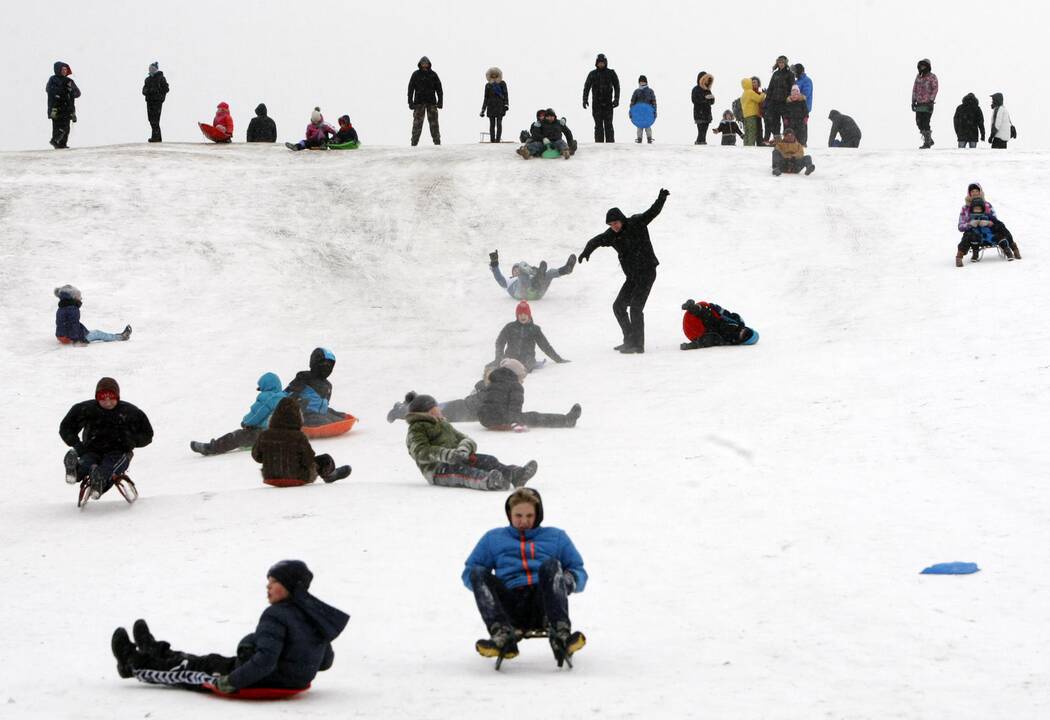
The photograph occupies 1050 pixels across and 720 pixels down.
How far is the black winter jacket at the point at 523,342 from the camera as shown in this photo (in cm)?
1620

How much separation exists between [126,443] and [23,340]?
26.7 feet

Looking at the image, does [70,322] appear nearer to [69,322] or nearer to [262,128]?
[69,322]

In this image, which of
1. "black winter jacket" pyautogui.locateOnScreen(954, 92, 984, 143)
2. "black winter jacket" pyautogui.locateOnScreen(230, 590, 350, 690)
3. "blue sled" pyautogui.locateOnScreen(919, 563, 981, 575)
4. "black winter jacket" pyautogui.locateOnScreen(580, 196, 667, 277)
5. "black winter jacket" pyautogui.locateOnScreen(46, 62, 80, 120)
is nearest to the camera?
"black winter jacket" pyautogui.locateOnScreen(230, 590, 350, 690)

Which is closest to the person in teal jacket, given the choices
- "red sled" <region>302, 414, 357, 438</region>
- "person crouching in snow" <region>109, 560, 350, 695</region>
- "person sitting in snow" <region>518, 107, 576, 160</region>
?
"red sled" <region>302, 414, 357, 438</region>

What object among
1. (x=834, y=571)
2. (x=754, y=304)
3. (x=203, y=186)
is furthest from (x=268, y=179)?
(x=834, y=571)

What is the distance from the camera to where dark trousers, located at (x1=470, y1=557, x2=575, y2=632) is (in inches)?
255

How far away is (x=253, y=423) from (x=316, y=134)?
53.9 feet

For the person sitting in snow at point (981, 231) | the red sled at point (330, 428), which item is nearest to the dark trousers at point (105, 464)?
the red sled at point (330, 428)

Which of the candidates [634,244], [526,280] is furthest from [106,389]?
[526,280]

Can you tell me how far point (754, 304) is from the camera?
62.3ft

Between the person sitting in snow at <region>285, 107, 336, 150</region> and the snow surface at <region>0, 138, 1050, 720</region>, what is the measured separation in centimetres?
81

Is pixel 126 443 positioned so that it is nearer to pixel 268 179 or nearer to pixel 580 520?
pixel 580 520

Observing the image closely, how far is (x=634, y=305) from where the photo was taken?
54.4 ft

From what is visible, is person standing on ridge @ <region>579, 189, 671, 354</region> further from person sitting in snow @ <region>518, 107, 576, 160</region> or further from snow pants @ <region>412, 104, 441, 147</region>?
snow pants @ <region>412, 104, 441, 147</region>
